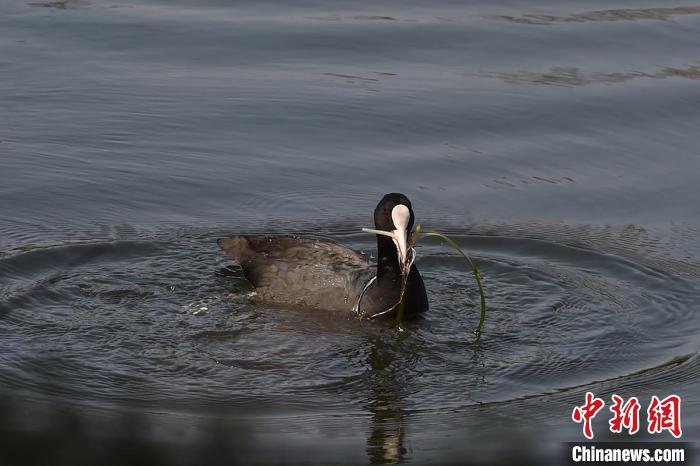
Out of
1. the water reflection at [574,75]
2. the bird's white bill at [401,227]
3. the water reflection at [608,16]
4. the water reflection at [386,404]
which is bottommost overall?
the water reflection at [386,404]

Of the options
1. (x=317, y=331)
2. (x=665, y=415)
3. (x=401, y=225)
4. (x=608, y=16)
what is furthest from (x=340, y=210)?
(x=608, y=16)

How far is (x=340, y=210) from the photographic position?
926cm

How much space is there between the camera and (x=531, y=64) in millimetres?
12234

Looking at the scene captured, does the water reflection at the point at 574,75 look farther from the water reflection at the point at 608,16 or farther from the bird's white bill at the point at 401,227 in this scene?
the bird's white bill at the point at 401,227

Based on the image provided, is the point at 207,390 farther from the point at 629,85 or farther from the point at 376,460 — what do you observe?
the point at 629,85

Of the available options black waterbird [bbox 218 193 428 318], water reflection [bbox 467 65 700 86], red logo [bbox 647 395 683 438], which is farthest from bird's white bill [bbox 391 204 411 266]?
water reflection [bbox 467 65 700 86]

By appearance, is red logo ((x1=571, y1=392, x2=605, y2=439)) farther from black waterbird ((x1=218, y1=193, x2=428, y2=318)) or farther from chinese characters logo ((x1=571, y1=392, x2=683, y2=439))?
black waterbird ((x1=218, y1=193, x2=428, y2=318))

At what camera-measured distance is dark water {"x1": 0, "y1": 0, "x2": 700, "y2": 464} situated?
5949 millimetres

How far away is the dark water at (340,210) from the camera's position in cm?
595

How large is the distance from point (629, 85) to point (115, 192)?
208 inches

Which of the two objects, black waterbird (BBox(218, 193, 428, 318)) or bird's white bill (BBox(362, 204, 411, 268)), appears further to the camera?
black waterbird (BBox(218, 193, 428, 318))

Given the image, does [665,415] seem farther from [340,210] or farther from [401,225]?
[340,210]

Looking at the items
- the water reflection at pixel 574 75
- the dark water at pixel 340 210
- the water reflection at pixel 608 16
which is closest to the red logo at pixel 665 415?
the dark water at pixel 340 210

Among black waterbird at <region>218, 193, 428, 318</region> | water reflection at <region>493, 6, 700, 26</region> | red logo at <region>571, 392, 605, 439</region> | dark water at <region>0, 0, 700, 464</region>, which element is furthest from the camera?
water reflection at <region>493, 6, 700, 26</region>
